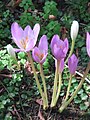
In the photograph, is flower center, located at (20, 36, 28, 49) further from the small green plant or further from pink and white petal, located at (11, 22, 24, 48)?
the small green plant

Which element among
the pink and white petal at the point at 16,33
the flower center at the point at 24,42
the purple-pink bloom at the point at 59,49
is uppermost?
the pink and white petal at the point at 16,33

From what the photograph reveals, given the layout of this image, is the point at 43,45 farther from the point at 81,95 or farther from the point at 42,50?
the point at 81,95

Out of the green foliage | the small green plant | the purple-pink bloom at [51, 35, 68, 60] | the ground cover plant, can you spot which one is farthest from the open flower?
the small green plant

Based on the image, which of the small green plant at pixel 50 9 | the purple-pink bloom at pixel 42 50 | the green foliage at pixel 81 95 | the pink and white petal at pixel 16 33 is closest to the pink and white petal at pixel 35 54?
the purple-pink bloom at pixel 42 50

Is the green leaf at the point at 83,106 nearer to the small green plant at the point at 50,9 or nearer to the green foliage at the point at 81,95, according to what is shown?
the green foliage at the point at 81,95

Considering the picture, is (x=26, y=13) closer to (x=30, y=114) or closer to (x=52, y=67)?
(x=52, y=67)

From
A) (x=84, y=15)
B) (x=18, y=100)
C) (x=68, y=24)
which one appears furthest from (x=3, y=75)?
(x=84, y=15)

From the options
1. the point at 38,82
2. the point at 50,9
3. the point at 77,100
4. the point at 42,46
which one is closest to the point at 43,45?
the point at 42,46

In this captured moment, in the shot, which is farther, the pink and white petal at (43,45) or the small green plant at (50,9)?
the small green plant at (50,9)
